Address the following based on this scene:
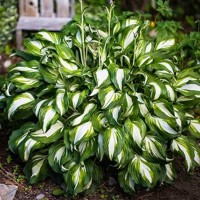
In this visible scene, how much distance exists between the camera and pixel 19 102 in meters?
3.25

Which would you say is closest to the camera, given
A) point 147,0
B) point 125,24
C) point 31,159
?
point 31,159

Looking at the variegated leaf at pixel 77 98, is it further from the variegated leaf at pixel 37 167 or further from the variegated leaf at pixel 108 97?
the variegated leaf at pixel 37 167

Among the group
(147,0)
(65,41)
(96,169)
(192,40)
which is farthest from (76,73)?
(147,0)

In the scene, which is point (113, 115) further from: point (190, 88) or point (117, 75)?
point (190, 88)

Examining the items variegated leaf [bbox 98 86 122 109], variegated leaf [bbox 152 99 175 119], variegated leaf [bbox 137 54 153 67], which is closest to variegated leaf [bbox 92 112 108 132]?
variegated leaf [bbox 98 86 122 109]

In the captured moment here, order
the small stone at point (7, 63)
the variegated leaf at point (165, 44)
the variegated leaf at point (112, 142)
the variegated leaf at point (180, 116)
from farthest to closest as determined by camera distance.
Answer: the small stone at point (7, 63) < the variegated leaf at point (165, 44) < the variegated leaf at point (180, 116) < the variegated leaf at point (112, 142)

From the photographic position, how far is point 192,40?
3.68 meters

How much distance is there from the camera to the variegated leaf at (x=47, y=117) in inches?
117

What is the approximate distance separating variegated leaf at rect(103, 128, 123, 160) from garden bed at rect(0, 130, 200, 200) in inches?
17.5

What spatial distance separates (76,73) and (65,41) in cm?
41

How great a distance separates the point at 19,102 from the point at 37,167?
441 millimetres

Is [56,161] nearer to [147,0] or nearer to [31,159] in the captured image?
[31,159]

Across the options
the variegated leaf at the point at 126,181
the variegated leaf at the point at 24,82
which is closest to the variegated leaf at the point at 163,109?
the variegated leaf at the point at 126,181

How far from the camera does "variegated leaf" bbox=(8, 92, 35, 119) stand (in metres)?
3.23
